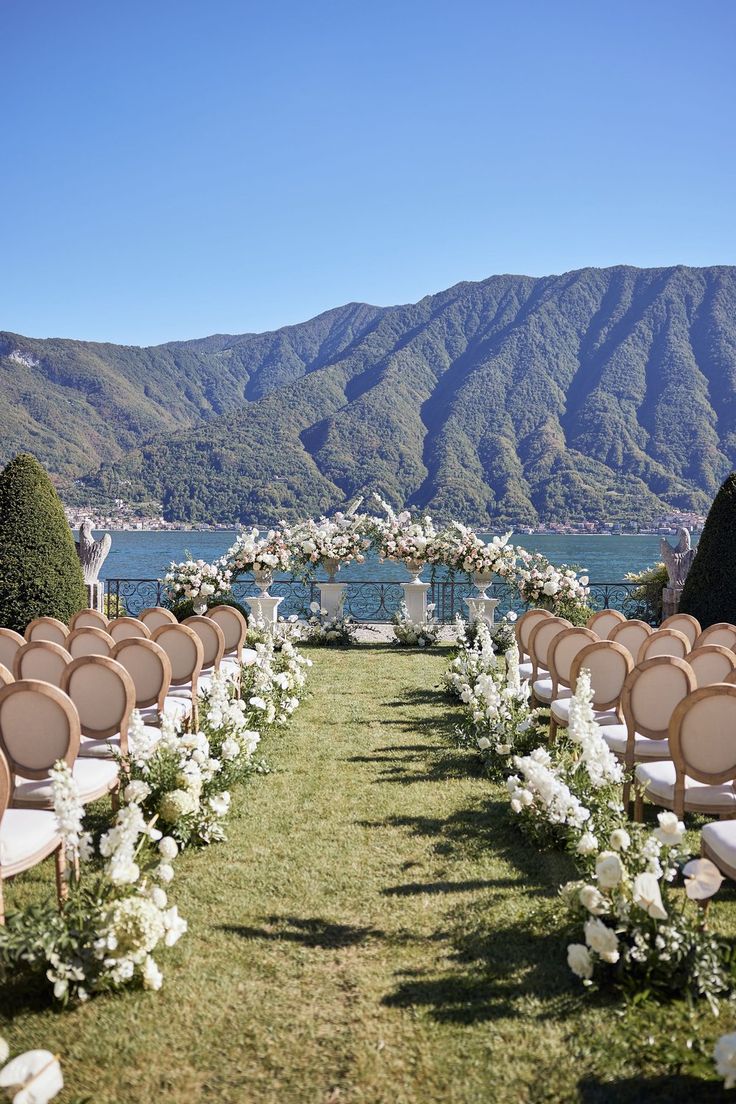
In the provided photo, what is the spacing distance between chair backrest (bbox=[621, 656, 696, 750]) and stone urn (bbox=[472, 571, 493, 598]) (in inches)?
278

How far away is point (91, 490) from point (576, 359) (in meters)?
48.1

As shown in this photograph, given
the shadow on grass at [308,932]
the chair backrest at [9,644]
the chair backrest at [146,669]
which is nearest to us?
the shadow on grass at [308,932]

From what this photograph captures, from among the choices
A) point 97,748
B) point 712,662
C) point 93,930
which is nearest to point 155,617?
point 97,748

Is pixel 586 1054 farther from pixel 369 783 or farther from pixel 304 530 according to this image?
pixel 304 530

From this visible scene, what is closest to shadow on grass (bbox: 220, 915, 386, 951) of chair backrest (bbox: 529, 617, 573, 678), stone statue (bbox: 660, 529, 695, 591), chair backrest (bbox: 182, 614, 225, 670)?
chair backrest (bbox: 182, 614, 225, 670)

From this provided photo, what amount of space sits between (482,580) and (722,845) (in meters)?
8.68

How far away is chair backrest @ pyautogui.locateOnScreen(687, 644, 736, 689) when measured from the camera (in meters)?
5.05

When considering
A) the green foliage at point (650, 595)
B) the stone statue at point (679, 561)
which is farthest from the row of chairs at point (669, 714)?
the green foliage at point (650, 595)

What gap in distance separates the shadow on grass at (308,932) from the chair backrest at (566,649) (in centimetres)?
306

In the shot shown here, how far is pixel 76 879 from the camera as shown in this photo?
3328 mm

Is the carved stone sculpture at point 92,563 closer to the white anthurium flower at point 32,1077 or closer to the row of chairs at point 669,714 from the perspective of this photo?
the row of chairs at point 669,714

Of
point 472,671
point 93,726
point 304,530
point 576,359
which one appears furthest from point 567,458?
point 93,726

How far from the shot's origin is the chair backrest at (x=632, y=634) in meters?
6.30

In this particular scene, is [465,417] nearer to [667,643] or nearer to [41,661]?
[667,643]
